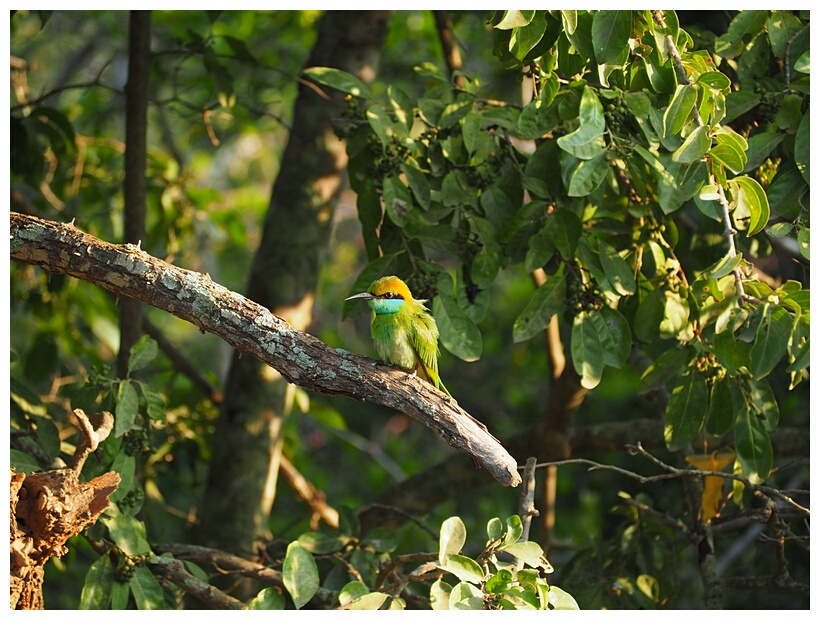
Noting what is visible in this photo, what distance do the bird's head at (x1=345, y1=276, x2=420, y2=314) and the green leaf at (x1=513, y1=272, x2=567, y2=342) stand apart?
1.06 ft

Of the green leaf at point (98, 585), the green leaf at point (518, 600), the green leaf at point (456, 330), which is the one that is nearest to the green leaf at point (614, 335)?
the green leaf at point (456, 330)

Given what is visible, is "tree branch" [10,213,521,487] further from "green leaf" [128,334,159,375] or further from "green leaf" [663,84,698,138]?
"green leaf" [663,84,698,138]

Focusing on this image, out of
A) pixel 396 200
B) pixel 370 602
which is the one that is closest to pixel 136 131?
pixel 396 200

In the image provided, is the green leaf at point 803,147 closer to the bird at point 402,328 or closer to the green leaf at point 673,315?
the green leaf at point 673,315

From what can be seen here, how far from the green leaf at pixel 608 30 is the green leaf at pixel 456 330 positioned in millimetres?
801

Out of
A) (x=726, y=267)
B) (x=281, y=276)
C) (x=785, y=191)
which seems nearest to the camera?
(x=726, y=267)

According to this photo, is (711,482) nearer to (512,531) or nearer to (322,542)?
(512,531)

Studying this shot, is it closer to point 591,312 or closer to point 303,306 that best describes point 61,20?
point 303,306

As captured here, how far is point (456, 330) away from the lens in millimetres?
2404

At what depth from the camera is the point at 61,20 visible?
6383 millimetres

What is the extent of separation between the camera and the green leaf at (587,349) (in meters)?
2.33

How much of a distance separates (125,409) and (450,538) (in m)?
1.03

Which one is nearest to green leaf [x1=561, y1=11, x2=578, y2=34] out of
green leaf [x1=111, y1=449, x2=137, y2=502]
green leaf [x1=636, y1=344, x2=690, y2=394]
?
green leaf [x1=636, y1=344, x2=690, y2=394]
